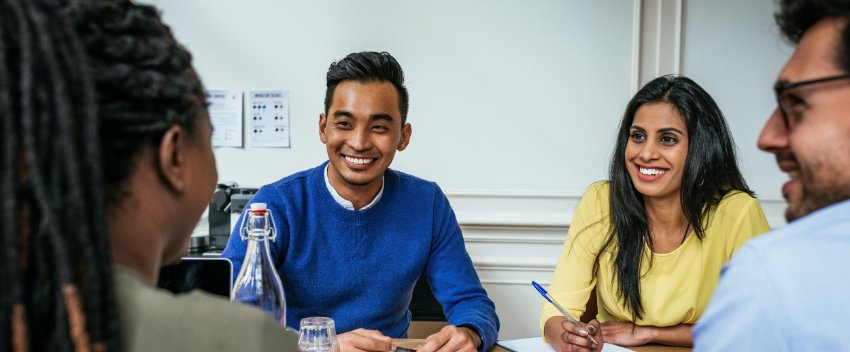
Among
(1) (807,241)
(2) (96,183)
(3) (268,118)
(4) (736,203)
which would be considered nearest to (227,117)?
(3) (268,118)

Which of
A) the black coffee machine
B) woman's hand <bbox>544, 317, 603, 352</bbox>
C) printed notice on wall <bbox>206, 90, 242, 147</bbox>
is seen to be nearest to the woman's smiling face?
woman's hand <bbox>544, 317, 603, 352</bbox>

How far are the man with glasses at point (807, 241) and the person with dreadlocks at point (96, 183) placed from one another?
0.45 m

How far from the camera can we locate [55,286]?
0.57m

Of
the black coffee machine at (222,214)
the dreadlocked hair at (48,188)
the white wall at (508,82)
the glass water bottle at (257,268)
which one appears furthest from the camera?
the white wall at (508,82)

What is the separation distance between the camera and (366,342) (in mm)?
1411

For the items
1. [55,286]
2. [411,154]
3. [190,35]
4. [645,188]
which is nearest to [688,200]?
[645,188]

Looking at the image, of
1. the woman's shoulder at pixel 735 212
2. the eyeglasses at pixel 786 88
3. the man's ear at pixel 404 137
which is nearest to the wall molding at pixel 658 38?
the woman's shoulder at pixel 735 212

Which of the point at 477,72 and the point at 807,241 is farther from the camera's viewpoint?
the point at 477,72

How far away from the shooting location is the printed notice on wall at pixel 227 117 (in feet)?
9.59

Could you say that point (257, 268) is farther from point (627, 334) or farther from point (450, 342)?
point (627, 334)

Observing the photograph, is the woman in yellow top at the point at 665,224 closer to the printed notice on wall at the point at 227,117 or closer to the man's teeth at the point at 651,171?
the man's teeth at the point at 651,171

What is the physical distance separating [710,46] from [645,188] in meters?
1.11

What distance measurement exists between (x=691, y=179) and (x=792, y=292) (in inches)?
50.7

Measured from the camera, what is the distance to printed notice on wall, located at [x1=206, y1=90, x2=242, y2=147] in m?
2.92
